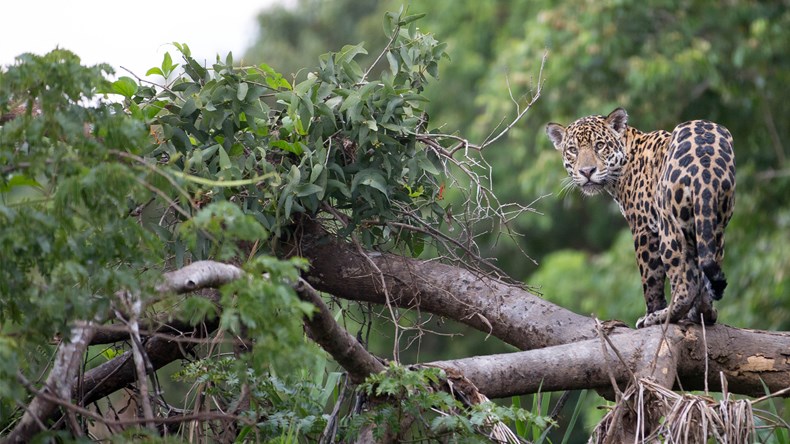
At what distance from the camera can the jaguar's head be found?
656 centimetres

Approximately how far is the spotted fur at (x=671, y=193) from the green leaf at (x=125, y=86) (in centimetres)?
270

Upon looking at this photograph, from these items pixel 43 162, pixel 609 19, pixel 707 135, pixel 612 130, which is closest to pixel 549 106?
pixel 609 19

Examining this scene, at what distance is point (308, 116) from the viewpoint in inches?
195

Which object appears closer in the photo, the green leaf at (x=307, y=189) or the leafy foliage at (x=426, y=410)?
the leafy foliage at (x=426, y=410)

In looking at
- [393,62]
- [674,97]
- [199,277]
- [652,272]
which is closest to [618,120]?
[652,272]

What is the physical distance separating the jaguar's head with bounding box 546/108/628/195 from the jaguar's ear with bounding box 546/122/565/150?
0.21 m

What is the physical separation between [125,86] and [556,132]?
3326 mm

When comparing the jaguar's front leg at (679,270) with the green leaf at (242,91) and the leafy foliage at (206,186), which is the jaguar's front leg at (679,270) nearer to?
the leafy foliage at (206,186)

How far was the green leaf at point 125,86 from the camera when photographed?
16.0 ft

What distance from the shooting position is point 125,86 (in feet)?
15.9

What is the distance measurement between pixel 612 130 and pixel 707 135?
3.67 ft

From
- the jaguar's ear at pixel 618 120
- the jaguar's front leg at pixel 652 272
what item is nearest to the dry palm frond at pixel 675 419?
the jaguar's front leg at pixel 652 272

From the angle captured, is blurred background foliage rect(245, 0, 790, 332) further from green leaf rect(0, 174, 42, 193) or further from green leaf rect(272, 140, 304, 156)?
green leaf rect(0, 174, 42, 193)

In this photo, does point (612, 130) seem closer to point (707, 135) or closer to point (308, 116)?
point (707, 135)
